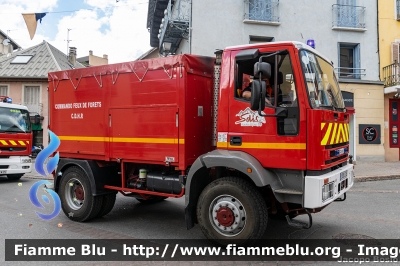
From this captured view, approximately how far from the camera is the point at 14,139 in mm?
11133

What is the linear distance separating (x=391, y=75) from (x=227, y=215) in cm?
1469

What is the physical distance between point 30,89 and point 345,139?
76.7 feet

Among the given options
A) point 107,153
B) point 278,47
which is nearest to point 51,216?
point 107,153

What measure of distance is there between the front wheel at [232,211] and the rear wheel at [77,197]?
2.23 metres

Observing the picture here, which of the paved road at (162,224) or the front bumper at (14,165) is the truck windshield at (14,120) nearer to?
the front bumper at (14,165)

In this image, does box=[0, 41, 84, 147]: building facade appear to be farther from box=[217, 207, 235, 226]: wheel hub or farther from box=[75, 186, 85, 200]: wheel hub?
box=[217, 207, 235, 226]: wheel hub

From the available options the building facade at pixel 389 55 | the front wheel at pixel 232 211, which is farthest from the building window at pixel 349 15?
the front wheel at pixel 232 211

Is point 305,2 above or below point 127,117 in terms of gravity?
above

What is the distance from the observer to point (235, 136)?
452 cm

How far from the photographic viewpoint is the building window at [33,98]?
917 inches

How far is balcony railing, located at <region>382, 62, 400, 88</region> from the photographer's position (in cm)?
1554

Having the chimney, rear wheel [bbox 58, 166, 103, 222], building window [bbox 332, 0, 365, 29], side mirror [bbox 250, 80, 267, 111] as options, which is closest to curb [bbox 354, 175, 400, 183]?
building window [bbox 332, 0, 365, 29]

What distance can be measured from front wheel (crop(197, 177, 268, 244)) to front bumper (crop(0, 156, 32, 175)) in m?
8.88

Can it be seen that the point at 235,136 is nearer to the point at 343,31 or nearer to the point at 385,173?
the point at 385,173
